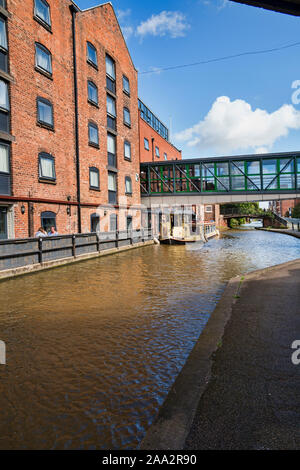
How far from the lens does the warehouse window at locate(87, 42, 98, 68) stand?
68.7ft

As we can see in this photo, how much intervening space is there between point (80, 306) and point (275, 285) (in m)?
5.22

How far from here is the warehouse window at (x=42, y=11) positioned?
1630cm

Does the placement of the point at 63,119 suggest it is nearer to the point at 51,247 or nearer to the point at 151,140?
the point at 51,247

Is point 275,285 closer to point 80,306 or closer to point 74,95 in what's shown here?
point 80,306

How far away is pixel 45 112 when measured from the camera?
16.9 m

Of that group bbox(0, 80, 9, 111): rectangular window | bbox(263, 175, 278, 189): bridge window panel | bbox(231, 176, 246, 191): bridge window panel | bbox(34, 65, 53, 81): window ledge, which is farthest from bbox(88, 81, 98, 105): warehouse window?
bbox(263, 175, 278, 189): bridge window panel

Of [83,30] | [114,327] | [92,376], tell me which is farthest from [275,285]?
[83,30]

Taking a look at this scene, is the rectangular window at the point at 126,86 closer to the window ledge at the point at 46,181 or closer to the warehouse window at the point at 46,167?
the warehouse window at the point at 46,167

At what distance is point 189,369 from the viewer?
3.68m

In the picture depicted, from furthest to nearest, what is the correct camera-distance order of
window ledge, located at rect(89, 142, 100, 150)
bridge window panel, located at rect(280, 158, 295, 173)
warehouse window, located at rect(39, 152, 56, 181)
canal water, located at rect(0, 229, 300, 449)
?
bridge window panel, located at rect(280, 158, 295, 173), window ledge, located at rect(89, 142, 100, 150), warehouse window, located at rect(39, 152, 56, 181), canal water, located at rect(0, 229, 300, 449)

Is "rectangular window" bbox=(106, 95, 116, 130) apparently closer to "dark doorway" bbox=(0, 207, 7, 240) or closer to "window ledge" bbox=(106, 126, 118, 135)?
"window ledge" bbox=(106, 126, 118, 135)

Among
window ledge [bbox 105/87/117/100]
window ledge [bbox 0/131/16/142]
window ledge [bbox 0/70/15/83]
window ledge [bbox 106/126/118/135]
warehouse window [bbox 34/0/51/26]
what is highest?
warehouse window [bbox 34/0/51/26]

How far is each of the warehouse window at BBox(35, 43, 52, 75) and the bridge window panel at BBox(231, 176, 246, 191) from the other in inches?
634

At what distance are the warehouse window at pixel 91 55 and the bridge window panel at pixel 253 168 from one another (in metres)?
14.1
